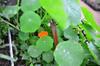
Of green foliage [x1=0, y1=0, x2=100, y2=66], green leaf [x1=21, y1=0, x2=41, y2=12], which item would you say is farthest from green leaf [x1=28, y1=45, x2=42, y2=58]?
green leaf [x1=21, y1=0, x2=41, y2=12]

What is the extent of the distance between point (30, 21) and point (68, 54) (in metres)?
0.17

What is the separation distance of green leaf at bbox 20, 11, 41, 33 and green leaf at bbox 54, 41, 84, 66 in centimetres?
12

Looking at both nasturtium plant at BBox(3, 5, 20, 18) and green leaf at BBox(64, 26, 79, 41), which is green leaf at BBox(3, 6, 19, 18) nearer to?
nasturtium plant at BBox(3, 5, 20, 18)

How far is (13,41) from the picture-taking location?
0.82 meters

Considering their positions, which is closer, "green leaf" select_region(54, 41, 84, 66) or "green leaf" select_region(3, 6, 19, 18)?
"green leaf" select_region(54, 41, 84, 66)

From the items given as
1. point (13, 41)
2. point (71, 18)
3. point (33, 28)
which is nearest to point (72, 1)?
point (71, 18)

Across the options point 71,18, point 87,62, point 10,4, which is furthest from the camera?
point 10,4

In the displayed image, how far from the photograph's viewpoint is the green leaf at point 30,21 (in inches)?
29.5

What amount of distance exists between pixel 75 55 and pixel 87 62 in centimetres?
8

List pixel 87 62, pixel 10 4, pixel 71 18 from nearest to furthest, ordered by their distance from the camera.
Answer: pixel 71 18 < pixel 87 62 < pixel 10 4

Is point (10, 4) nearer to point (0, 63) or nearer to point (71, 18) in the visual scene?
point (0, 63)

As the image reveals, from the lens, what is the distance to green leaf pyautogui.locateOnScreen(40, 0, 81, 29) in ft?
1.94

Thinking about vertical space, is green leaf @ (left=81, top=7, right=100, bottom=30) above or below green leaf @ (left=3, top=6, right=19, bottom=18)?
below

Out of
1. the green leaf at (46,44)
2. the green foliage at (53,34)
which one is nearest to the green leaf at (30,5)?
the green foliage at (53,34)
